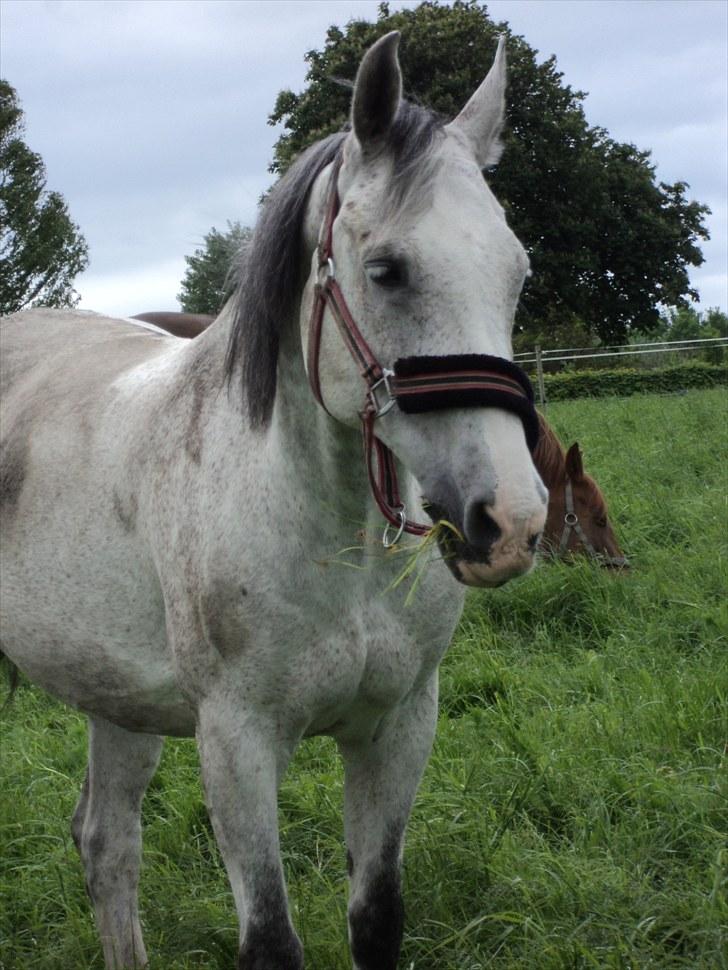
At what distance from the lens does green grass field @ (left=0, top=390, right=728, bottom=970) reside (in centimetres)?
298

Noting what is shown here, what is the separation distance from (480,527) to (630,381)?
21920 mm

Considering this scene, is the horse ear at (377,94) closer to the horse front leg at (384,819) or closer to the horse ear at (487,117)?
the horse ear at (487,117)

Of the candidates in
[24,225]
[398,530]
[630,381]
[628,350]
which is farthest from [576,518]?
[24,225]

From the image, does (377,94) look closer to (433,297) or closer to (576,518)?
(433,297)

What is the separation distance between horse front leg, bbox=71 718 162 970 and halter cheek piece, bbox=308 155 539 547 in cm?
152

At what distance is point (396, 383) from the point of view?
200 cm

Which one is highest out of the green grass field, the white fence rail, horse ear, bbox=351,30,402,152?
the white fence rail

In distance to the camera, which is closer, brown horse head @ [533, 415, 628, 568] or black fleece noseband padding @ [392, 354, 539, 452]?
black fleece noseband padding @ [392, 354, 539, 452]

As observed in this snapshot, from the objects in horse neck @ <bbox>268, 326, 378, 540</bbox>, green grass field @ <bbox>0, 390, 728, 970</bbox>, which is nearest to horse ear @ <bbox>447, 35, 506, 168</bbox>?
horse neck @ <bbox>268, 326, 378, 540</bbox>

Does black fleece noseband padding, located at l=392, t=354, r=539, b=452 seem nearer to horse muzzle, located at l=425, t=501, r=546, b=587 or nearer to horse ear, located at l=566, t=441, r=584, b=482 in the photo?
horse muzzle, located at l=425, t=501, r=546, b=587

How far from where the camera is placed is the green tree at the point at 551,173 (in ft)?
81.1

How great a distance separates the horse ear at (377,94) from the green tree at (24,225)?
3410cm

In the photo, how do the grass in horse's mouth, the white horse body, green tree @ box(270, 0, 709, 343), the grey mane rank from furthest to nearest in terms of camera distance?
green tree @ box(270, 0, 709, 343), the grey mane, the grass in horse's mouth, the white horse body

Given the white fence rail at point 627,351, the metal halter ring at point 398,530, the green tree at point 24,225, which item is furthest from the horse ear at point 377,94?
the green tree at point 24,225
